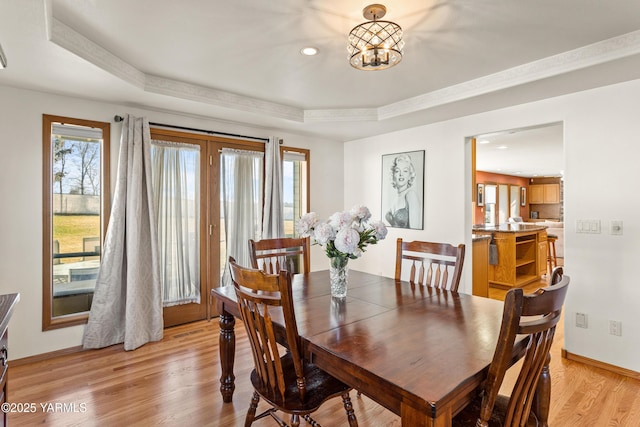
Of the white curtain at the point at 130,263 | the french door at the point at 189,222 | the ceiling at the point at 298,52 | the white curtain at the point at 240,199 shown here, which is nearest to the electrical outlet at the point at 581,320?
the ceiling at the point at 298,52

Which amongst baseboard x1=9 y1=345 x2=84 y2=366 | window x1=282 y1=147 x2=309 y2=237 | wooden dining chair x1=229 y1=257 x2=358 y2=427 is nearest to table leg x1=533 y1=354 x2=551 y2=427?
wooden dining chair x1=229 y1=257 x2=358 y2=427

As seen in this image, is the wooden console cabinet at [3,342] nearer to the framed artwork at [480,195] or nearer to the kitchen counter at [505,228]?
the kitchen counter at [505,228]

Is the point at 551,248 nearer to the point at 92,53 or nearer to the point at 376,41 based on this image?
the point at 376,41

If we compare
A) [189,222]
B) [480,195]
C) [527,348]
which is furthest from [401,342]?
[480,195]

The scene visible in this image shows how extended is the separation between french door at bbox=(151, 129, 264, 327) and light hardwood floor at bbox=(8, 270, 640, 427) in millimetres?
726

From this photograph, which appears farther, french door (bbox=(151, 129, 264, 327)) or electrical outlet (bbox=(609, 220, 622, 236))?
french door (bbox=(151, 129, 264, 327))

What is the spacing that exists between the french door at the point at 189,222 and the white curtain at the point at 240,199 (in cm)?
7

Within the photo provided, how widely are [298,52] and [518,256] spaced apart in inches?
212

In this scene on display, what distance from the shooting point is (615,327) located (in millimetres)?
2666

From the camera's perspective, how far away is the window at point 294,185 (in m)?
4.47

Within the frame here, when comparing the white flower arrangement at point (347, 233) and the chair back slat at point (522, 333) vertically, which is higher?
the white flower arrangement at point (347, 233)

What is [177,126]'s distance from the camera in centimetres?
356

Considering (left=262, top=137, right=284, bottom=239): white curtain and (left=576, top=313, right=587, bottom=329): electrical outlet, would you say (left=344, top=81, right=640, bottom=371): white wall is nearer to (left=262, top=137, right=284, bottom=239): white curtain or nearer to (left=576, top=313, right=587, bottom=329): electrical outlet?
(left=576, top=313, right=587, bottom=329): electrical outlet

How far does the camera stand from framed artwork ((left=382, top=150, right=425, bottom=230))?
4141 mm
